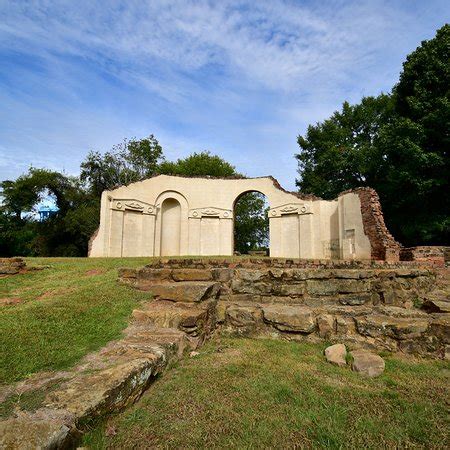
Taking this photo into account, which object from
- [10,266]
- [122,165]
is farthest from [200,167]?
[10,266]

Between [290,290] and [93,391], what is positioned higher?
[290,290]

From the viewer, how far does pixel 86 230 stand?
85.4 ft

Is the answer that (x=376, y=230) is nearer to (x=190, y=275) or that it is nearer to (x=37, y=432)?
(x=190, y=275)

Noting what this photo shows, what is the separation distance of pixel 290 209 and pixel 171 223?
7.32 m

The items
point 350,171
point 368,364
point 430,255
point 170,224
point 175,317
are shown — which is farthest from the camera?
point 350,171

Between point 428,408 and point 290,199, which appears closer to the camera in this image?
point 428,408

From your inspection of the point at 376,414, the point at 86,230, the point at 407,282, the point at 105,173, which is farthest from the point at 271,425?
the point at 105,173

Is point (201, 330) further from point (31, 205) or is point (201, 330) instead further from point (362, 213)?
point (31, 205)

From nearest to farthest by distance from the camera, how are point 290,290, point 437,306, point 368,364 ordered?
point 368,364, point 437,306, point 290,290

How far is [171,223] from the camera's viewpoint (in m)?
19.2

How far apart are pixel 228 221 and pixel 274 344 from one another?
47.5ft

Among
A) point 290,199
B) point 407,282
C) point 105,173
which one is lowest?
point 407,282

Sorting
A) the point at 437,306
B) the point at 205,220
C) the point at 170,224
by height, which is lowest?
the point at 437,306

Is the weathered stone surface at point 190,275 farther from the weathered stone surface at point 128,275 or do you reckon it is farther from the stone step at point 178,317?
the stone step at point 178,317
